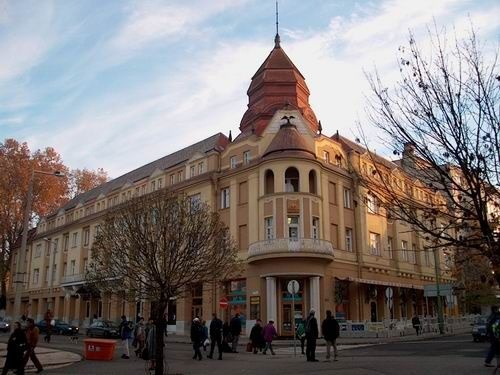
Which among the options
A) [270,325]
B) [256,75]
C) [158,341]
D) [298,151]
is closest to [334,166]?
[298,151]

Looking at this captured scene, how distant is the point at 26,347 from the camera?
13703 millimetres

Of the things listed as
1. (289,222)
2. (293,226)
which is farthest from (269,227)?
(293,226)

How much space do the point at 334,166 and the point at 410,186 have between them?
2756cm

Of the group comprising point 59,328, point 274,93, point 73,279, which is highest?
point 274,93

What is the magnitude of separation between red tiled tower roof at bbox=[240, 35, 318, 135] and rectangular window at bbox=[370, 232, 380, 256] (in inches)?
360

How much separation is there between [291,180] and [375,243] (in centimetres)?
978

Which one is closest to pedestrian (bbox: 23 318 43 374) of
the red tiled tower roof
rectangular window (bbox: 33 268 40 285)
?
the red tiled tower roof

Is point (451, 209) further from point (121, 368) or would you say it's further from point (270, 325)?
point (270, 325)

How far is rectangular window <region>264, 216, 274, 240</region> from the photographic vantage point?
3387cm

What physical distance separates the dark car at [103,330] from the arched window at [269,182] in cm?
1422

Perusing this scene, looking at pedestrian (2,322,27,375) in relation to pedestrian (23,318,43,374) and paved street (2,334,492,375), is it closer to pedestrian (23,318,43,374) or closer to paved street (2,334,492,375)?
pedestrian (23,318,43,374)

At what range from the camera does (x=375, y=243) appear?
3994 cm

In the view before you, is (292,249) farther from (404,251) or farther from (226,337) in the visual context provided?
(404,251)

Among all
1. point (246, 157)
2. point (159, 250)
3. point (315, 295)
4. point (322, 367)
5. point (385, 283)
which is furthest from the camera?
point (385, 283)
